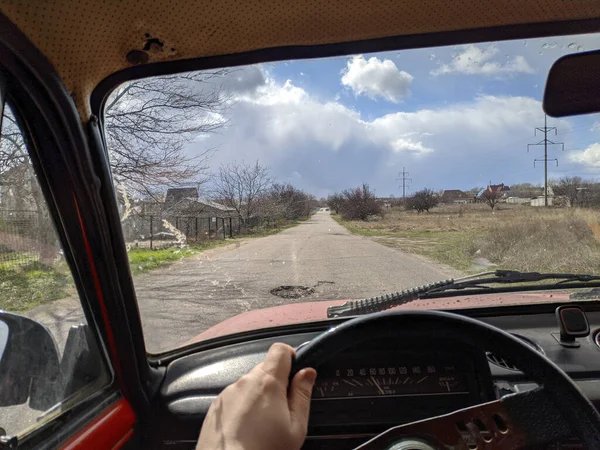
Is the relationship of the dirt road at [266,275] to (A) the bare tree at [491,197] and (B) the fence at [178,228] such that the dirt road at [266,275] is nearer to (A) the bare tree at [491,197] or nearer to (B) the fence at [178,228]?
(B) the fence at [178,228]

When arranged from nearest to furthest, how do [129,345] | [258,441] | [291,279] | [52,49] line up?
[258,441]
[52,49]
[129,345]
[291,279]

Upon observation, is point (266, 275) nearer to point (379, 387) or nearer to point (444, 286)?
point (444, 286)

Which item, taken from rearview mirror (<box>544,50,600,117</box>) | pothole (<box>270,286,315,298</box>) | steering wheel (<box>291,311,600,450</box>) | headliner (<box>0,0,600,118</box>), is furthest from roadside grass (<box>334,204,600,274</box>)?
steering wheel (<box>291,311,600,450</box>)

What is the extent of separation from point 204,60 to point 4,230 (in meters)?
1.15

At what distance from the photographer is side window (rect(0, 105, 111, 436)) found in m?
1.47

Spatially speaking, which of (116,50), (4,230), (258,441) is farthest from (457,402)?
(116,50)

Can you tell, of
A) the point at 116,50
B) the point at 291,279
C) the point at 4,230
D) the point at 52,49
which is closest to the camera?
the point at 4,230

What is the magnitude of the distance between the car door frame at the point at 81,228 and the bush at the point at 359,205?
155 cm

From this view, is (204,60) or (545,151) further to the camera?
(545,151)

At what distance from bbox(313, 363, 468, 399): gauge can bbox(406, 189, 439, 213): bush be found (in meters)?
1.28

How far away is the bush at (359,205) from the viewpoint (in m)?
3.00

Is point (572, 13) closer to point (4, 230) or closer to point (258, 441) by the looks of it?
point (258, 441)

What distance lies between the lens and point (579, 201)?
269 cm

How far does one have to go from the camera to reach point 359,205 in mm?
3117
